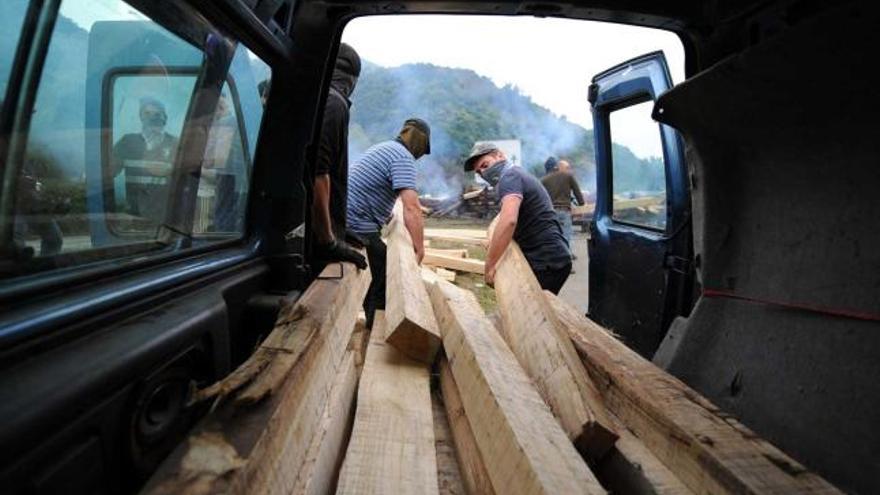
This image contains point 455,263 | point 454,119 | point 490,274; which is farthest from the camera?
point 454,119

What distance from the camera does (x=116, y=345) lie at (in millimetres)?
1005

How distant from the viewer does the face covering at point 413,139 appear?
446 cm

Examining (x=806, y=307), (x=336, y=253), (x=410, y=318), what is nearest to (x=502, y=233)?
(x=336, y=253)

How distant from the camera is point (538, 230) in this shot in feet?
14.6

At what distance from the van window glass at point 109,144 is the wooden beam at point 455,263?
5.83m

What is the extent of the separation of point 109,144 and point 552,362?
1.57 m

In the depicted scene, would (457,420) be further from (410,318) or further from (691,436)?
(691,436)

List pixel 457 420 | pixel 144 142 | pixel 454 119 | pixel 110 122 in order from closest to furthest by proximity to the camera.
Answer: pixel 110 122, pixel 144 142, pixel 457 420, pixel 454 119

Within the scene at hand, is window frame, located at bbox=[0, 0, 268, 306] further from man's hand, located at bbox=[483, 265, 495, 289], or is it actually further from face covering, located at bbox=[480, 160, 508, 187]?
face covering, located at bbox=[480, 160, 508, 187]

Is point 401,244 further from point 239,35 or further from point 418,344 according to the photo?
point 239,35

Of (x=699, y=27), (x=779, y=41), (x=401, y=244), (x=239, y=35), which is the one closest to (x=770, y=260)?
(x=779, y=41)

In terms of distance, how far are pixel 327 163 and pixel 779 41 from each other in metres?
2.06

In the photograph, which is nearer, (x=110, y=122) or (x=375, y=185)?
(x=110, y=122)

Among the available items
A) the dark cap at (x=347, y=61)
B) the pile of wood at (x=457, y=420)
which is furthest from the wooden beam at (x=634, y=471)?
the dark cap at (x=347, y=61)
